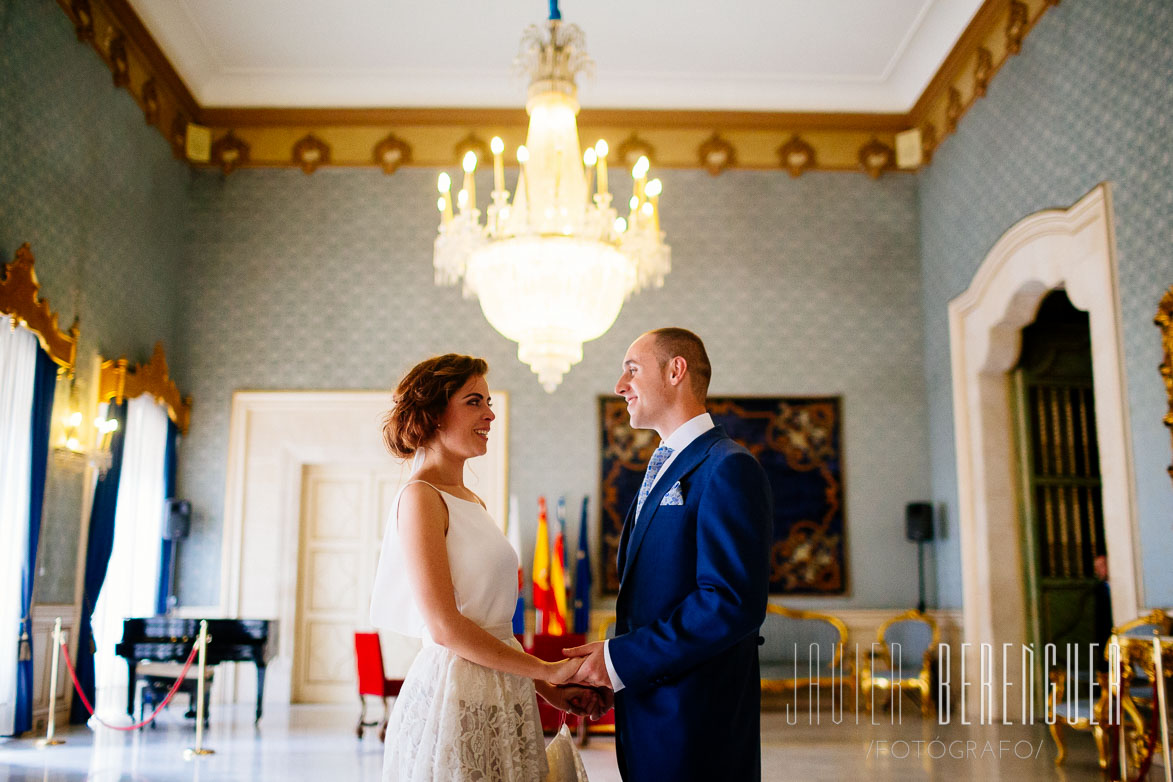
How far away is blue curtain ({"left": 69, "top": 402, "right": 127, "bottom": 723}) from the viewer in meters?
7.58

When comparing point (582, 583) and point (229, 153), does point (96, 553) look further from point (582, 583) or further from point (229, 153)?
point (229, 153)

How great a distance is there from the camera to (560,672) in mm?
2414

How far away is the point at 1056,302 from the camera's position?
331 inches

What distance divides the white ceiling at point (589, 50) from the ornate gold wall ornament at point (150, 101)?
402 millimetres

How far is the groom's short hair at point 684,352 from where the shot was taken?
2598 mm

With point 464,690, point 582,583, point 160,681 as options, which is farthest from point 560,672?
point 160,681

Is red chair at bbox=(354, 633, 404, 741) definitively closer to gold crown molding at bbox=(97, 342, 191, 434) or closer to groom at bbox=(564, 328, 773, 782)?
gold crown molding at bbox=(97, 342, 191, 434)

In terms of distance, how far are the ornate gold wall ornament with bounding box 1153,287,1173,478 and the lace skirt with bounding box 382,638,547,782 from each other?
477 cm

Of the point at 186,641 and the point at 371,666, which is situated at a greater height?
the point at 186,641

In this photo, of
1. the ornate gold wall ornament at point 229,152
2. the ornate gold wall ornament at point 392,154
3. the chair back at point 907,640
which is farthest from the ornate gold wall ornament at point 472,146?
the chair back at point 907,640

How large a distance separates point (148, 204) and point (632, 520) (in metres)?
7.90

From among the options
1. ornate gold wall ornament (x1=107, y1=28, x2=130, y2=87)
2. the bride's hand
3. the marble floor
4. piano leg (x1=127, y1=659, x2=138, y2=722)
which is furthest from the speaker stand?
ornate gold wall ornament (x1=107, y1=28, x2=130, y2=87)

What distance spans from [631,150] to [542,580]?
14.6ft

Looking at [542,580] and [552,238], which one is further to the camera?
A: [542,580]
